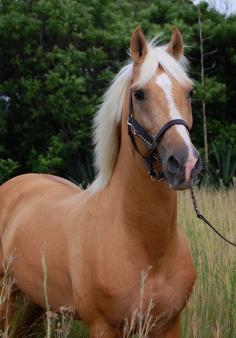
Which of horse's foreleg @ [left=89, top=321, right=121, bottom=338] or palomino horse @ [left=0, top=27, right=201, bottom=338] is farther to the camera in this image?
horse's foreleg @ [left=89, top=321, right=121, bottom=338]

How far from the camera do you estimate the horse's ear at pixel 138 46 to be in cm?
272

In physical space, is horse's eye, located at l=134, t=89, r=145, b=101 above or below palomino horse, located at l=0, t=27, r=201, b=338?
above

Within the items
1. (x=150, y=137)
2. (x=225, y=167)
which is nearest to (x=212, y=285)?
(x=150, y=137)

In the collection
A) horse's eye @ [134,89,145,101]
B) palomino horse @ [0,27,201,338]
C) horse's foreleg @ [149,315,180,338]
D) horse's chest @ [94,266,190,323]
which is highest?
horse's eye @ [134,89,145,101]

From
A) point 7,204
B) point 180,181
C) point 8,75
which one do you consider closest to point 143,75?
point 180,181

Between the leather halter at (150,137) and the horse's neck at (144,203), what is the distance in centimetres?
9

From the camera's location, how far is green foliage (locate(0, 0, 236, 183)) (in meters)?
10.8

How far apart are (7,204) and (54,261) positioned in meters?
1.15

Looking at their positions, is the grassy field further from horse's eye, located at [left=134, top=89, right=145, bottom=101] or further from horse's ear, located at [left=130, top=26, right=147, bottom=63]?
horse's ear, located at [left=130, top=26, right=147, bottom=63]

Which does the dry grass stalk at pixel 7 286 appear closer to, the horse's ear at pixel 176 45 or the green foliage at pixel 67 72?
the horse's ear at pixel 176 45

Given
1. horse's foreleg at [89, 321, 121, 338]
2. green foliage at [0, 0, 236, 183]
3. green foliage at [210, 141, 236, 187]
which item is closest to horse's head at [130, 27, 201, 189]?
horse's foreleg at [89, 321, 121, 338]

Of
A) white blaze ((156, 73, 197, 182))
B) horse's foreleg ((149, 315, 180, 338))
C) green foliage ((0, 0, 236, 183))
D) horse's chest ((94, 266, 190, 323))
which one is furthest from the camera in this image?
green foliage ((0, 0, 236, 183))

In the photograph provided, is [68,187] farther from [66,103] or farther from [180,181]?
[66,103]

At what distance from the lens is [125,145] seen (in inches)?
111
